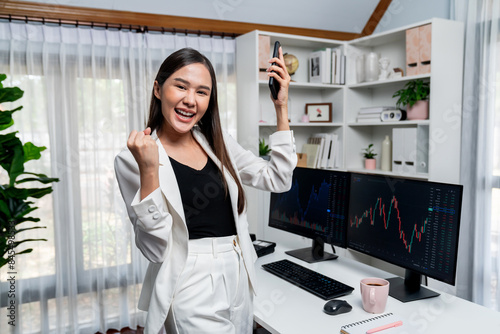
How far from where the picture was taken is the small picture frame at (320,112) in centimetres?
364

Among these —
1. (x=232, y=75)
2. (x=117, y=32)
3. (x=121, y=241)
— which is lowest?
(x=121, y=241)

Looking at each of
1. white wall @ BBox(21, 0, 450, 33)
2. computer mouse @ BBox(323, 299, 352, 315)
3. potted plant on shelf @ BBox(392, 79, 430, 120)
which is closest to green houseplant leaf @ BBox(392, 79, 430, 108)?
potted plant on shelf @ BBox(392, 79, 430, 120)

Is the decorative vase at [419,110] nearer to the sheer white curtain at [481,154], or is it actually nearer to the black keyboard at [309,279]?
the sheer white curtain at [481,154]

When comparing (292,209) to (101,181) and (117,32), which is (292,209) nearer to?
(101,181)

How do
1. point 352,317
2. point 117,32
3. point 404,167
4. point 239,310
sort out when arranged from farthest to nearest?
point 404,167 < point 117,32 < point 352,317 < point 239,310

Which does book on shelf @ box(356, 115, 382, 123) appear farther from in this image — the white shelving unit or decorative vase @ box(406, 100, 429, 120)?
decorative vase @ box(406, 100, 429, 120)

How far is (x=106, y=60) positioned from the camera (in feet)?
9.53

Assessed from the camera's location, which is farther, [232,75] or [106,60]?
[232,75]

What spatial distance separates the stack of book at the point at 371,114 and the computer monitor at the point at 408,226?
5.37 ft

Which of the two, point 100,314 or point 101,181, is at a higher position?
point 101,181

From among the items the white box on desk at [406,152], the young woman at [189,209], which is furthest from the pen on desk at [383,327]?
the white box on desk at [406,152]

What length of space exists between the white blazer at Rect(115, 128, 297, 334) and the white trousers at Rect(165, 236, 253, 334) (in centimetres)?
3

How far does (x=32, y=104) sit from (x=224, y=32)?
4.61 ft

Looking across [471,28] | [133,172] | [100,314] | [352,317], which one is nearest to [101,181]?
[100,314]
